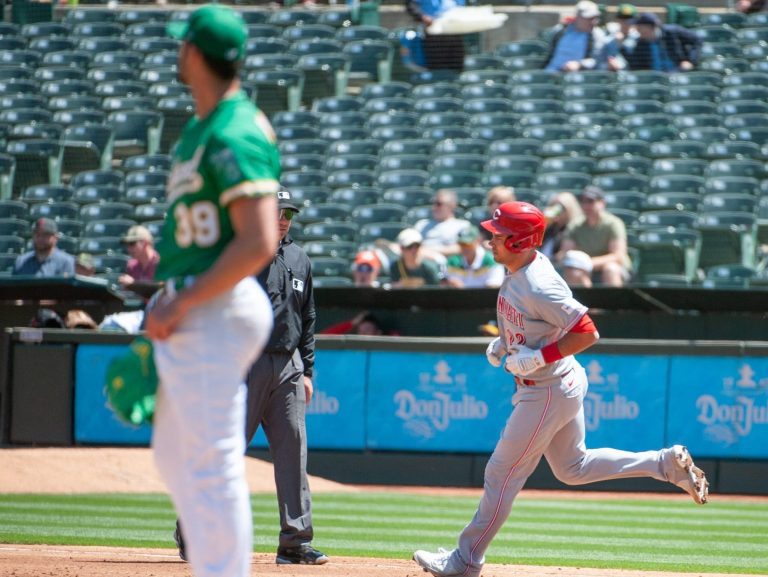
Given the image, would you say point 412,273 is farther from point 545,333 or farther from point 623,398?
point 545,333

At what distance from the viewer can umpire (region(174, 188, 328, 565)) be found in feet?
20.8

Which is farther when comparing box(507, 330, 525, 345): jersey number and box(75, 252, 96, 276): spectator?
box(75, 252, 96, 276): spectator

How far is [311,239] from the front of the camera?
51.2 ft

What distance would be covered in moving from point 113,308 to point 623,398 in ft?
18.0

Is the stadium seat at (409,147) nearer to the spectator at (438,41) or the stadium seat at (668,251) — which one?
the spectator at (438,41)

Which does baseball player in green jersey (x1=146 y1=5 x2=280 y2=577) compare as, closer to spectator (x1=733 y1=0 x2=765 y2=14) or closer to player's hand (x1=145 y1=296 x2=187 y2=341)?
player's hand (x1=145 y1=296 x2=187 y2=341)

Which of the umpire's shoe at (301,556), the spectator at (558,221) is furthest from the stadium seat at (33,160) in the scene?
the umpire's shoe at (301,556)

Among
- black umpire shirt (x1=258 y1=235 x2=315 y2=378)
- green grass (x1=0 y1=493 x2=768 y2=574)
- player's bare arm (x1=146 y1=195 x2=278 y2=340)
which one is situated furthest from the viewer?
green grass (x1=0 y1=493 x2=768 y2=574)

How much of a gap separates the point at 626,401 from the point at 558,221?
8.13 ft

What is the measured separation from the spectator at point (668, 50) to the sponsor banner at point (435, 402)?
859 cm

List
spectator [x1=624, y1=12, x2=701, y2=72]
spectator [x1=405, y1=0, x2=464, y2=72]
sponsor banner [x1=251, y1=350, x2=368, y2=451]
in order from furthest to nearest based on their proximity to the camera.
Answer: spectator [x1=405, y1=0, x2=464, y2=72]
spectator [x1=624, y1=12, x2=701, y2=72]
sponsor banner [x1=251, y1=350, x2=368, y2=451]

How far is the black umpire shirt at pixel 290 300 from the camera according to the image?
6.37 meters

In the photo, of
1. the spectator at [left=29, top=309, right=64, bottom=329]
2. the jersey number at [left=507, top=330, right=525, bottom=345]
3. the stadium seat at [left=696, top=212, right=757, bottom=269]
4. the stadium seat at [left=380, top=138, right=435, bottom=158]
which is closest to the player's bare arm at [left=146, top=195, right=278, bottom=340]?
the jersey number at [left=507, top=330, right=525, bottom=345]

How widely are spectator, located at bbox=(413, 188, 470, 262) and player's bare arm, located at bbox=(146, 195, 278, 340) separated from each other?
32.5ft
